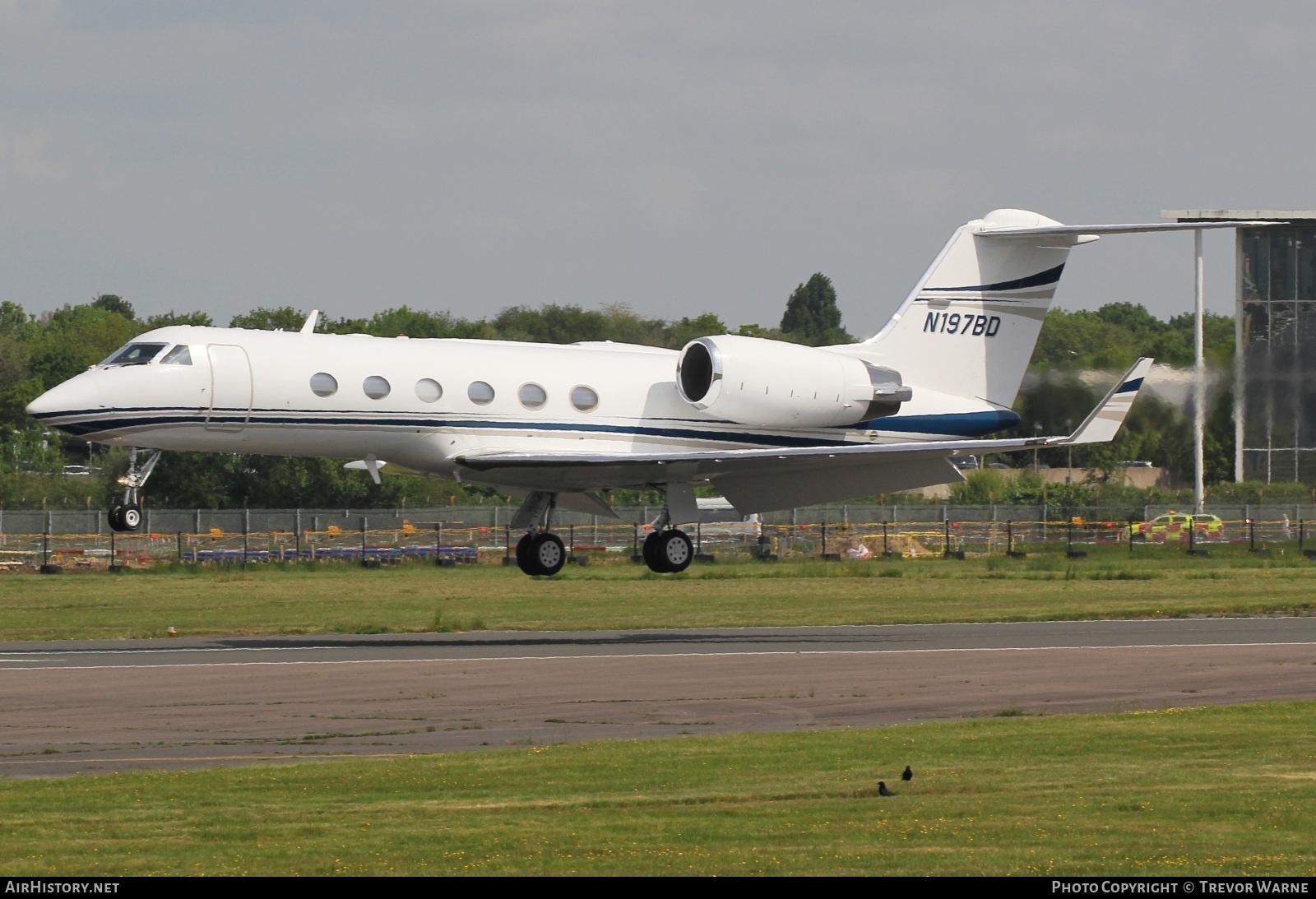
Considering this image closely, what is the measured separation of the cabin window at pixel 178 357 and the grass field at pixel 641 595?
5.00 metres

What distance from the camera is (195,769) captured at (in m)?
14.3

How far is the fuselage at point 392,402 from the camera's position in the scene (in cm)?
2664

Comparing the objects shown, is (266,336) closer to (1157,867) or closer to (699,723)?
(699,723)

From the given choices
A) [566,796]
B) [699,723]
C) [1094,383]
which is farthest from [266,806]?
[1094,383]

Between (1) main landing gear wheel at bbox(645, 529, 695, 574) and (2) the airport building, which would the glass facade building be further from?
(1) main landing gear wheel at bbox(645, 529, 695, 574)

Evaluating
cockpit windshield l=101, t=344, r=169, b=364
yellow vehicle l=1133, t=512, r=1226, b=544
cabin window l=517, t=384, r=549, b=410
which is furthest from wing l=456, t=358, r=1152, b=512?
yellow vehicle l=1133, t=512, r=1226, b=544

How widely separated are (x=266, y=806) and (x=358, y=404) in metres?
15.7

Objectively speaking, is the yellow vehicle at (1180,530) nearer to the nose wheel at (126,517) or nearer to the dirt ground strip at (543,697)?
the dirt ground strip at (543,697)

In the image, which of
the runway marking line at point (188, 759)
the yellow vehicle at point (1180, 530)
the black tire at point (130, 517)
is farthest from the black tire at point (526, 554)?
the yellow vehicle at point (1180, 530)

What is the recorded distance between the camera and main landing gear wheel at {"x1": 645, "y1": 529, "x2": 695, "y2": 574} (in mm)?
31125

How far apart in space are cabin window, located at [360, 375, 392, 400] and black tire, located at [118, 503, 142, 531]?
396cm

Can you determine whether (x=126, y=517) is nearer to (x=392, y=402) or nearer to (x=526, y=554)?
(x=392, y=402)

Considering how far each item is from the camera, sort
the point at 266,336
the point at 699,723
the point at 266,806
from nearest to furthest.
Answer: the point at 266,806 → the point at 699,723 → the point at 266,336

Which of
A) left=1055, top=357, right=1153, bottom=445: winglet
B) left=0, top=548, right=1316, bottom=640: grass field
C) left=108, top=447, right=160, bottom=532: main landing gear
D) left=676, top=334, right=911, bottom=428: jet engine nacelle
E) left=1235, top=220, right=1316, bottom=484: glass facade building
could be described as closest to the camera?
left=1055, top=357, right=1153, bottom=445: winglet
